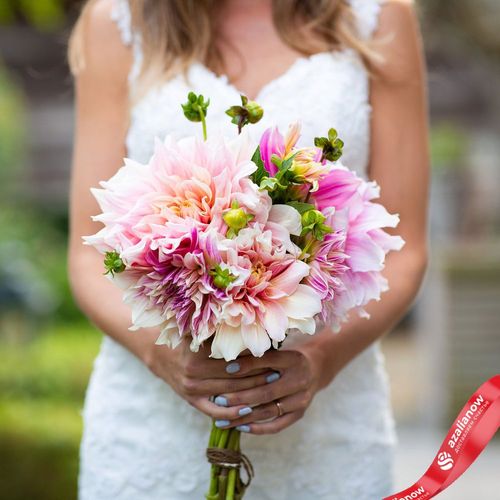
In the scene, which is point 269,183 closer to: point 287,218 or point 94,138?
point 287,218

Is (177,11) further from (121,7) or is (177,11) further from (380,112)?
(380,112)

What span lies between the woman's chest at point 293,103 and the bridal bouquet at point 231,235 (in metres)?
0.55

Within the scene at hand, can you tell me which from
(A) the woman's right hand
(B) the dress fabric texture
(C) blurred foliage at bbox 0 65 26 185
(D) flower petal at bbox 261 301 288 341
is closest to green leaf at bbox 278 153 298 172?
(D) flower petal at bbox 261 301 288 341

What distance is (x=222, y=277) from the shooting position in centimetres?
185

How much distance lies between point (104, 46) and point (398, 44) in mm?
674

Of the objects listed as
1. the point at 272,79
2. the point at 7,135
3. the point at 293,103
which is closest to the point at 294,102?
the point at 293,103

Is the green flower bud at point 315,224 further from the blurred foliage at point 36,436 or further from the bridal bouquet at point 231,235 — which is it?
Answer: the blurred foliage at point 36,436

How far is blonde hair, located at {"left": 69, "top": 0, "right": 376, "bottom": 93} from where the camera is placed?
103 inches

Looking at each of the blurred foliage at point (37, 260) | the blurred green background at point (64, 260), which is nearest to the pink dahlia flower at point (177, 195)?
the blurred green background at point (64, 260)

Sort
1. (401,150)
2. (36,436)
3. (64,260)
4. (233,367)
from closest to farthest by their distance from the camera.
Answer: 1. (233,367)
2. (401,150)
3. (36,436)
4. (64,260)

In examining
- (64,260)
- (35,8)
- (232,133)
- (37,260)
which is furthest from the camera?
(64,260)

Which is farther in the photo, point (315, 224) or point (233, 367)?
point (233, 367)

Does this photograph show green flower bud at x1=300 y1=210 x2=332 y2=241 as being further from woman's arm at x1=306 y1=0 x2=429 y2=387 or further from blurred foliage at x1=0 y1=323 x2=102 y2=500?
blurred foliage at x1=0 y1=323 x2=102 y2=500

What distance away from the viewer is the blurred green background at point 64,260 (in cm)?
489
